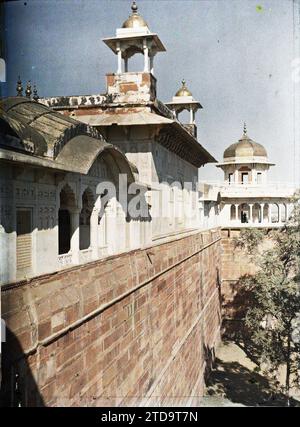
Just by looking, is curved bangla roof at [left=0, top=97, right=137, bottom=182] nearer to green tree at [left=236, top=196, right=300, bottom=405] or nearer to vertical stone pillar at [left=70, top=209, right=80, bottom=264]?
vertical stone pillar at [left=70, top=209, right=80, bottom=264]

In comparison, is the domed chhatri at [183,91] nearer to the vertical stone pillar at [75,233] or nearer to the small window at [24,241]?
the vertical stone pillar at [75,233]

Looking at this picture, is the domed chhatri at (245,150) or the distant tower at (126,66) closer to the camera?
the distant tower at (126,66)

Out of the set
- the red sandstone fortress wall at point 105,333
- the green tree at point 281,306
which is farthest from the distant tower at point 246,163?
the red sandstone fortress wall at point 105,333

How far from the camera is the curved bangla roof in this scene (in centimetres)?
455

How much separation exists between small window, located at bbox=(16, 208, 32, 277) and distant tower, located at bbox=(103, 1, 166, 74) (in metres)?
6.61

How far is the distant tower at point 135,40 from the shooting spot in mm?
10602

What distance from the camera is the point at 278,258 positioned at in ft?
54.6

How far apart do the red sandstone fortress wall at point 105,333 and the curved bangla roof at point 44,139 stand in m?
1.21

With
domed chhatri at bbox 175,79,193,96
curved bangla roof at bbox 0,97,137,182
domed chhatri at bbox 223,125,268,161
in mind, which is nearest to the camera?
curved bangla roof at bbox 0,97,137,182

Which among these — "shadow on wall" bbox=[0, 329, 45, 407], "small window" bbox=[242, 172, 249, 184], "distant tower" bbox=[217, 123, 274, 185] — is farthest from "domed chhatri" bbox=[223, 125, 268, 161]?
"shadow on wall" bbox=[0, 329, 45, 407]

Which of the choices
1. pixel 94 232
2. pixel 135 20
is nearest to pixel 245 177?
pixel 135 20

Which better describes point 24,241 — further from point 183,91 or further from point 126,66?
point 183,91

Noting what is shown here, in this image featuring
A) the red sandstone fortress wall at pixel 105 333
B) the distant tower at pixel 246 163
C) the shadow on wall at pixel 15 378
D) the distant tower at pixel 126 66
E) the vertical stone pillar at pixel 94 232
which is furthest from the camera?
the distant tower at pixel 246 163
